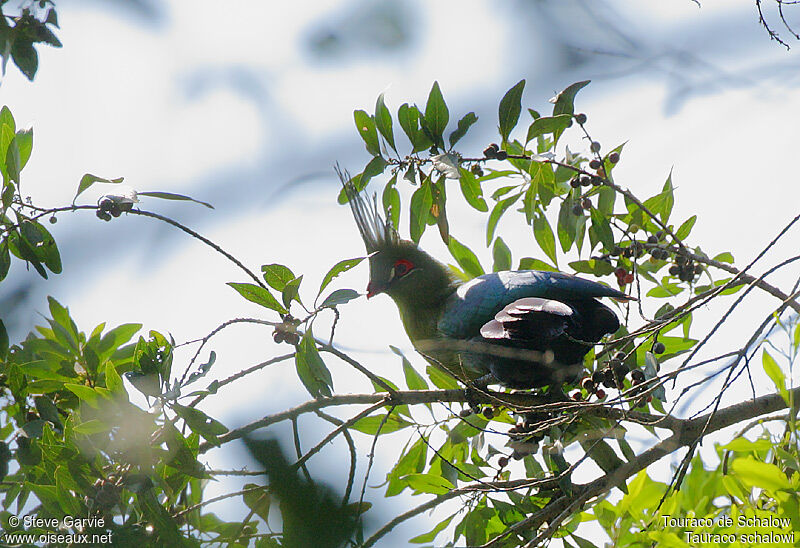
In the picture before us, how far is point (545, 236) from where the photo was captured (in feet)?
9.17

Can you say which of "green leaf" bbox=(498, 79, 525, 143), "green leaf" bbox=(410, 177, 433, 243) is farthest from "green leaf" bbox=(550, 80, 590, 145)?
"green leaf" bbox=(410, 177, 433, 243)

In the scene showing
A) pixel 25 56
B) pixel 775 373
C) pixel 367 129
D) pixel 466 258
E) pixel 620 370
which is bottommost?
pixel 775 373

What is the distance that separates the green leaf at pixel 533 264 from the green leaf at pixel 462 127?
2.60 feet

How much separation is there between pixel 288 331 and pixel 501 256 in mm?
1262

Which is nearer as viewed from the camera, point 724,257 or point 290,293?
point 290,293

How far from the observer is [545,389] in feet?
9.34

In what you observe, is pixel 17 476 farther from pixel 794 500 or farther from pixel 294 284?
pixel 794 500

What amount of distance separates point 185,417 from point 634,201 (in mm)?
1720

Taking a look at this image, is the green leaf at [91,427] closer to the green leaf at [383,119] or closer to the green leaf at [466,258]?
the green leaf at [383,119]

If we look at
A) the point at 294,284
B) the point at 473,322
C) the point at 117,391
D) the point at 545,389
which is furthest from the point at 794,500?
the point at 117,391

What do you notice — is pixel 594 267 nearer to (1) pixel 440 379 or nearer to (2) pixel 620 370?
(2) pixel 620 370

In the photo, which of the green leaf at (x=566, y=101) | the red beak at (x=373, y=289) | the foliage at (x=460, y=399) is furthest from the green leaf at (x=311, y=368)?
the red beak at (x=373, y=289)

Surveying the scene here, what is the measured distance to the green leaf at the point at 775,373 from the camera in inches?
81.1

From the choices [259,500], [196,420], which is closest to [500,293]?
[196,420]
